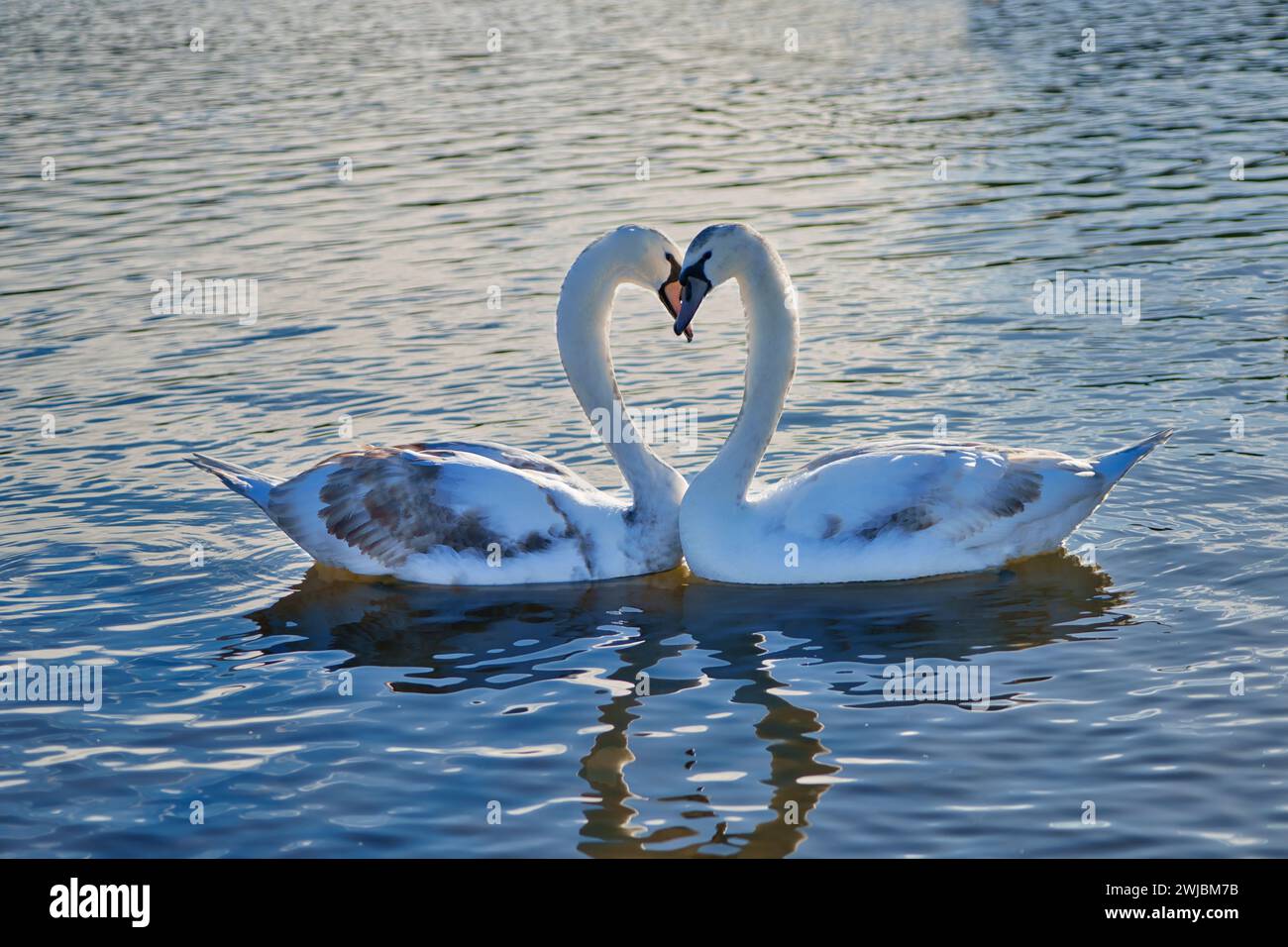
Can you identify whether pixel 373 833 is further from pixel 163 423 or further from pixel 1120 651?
pixel 163 423

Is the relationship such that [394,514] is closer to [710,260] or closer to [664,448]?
[710,260]

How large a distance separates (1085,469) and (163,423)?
6.73 m

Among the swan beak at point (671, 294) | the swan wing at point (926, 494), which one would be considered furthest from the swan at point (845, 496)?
the swan beak at point (671, 294)

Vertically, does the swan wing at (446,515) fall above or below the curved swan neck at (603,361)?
below

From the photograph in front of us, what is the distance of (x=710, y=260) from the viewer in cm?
952

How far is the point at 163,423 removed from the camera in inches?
504

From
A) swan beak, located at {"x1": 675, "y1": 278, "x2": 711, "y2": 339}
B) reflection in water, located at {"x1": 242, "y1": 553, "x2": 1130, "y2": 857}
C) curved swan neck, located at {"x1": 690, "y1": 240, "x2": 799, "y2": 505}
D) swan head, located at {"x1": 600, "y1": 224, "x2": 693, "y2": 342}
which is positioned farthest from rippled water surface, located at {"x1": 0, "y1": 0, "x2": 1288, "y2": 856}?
swan head, located at {"x1": 600, "y1": 224, "x2": 693, "y2": 342}

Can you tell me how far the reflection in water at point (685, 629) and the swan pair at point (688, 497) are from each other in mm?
137

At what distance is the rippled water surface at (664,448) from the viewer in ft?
23.8

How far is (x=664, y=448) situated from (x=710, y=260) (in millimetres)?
2718

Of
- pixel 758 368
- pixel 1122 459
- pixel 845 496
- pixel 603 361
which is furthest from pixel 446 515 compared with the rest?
pixel 1122 459

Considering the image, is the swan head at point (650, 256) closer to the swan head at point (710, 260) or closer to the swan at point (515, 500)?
the swan at point (515, 500)

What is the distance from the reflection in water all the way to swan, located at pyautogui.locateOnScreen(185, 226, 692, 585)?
0.66 feet
